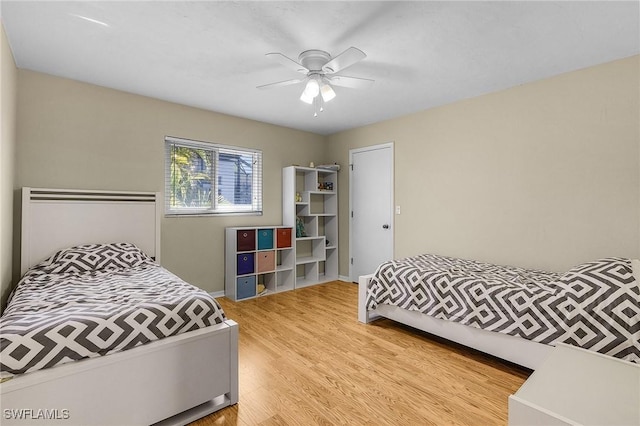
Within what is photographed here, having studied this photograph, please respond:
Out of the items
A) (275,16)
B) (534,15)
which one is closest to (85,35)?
(275,16)

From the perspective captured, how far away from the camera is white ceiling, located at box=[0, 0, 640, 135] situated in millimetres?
1897

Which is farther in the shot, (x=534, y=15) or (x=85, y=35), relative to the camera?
(x=85, y=35)

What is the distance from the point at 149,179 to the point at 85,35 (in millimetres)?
1565

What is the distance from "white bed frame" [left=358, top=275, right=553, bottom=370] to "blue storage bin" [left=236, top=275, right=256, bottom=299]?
1.62m

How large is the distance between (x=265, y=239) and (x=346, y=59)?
266cm

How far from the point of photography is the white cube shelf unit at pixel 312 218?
4.59m

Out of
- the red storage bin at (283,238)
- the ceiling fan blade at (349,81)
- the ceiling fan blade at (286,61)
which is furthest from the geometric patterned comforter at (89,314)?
the ceiling fan blade at (349,81)

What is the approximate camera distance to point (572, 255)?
276cm

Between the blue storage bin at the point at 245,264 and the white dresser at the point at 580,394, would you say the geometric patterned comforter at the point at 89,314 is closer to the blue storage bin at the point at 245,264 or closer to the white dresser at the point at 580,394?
the blue storage bin at the point at 245,264

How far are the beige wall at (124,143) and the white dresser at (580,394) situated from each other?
3586 mm

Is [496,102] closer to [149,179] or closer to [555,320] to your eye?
[555,320]

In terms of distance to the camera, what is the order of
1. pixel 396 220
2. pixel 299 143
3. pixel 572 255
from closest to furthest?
pixel 572 255 → pixel 396 220 → pixel 299 143

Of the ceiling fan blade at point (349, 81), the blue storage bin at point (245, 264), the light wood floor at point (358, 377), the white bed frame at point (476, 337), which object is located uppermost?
the ceiling fan blade at point (349, 81)

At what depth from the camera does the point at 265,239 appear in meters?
4.19
